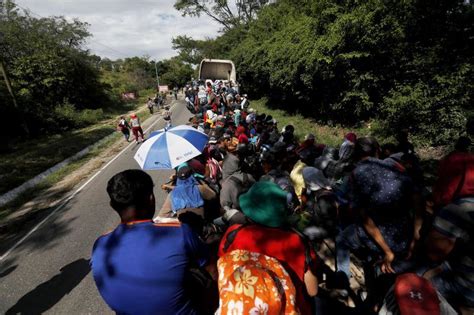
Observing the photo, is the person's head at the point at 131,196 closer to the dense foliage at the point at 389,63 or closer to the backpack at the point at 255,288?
the backpack at the point at 255,288

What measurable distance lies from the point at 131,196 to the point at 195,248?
21.6 inches

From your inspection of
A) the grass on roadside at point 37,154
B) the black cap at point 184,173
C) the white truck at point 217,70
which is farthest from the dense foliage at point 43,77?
the black cap at point 184,173

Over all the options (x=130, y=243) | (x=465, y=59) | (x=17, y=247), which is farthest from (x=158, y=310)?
(x=465, y=59)

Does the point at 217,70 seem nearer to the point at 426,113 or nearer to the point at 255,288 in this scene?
the point at 426,113

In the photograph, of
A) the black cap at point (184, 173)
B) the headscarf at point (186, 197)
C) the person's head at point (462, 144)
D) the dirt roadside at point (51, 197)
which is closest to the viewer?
the person's head at point (462, 144)

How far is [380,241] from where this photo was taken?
2412 millimetres

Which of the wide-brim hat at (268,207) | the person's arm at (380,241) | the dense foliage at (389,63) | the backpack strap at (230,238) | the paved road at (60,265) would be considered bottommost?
the paved road at (60,265)

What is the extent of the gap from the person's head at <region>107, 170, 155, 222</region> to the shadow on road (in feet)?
10.8

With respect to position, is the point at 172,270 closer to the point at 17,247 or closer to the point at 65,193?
the point at 17,247

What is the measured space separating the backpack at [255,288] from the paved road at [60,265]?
3.07m

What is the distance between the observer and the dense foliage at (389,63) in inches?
255

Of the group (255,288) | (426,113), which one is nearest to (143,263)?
(255,288)

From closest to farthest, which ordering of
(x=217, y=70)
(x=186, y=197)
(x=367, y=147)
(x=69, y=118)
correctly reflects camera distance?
(x=367, y=147), (x=186, y=197), (x=69, y=118), (x=217, y=70)

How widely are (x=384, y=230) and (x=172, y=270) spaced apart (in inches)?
76.1
